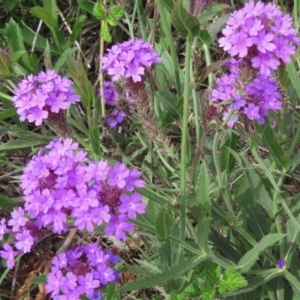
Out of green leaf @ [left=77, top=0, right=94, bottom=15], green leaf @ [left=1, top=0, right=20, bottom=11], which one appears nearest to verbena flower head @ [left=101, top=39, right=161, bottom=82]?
green leaf @ [left=77, top=0, right=94, bottom=15]

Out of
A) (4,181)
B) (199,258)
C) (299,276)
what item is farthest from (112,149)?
(4,181)

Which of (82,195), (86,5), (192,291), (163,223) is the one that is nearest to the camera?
(82,195)

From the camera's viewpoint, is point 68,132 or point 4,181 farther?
point 4,181

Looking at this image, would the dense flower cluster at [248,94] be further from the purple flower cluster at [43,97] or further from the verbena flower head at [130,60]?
the purple flower cluster at [43,97]

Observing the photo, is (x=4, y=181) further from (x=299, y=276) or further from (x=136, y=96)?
(x=299, y=276)

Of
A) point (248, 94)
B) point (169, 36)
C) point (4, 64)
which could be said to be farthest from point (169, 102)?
point (4, 64)

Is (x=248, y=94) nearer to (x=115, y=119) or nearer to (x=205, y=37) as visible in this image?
(x=205, y=37)
